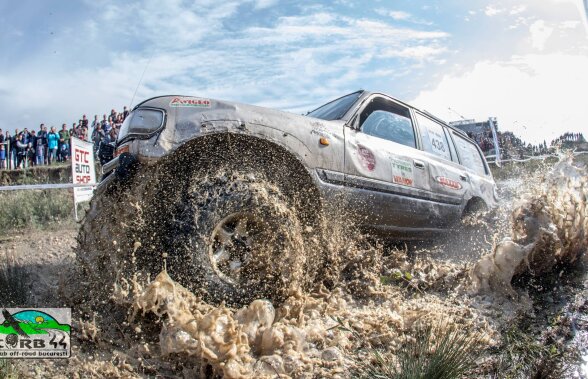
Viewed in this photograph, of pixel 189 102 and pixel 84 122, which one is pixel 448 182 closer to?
pixel 189 102

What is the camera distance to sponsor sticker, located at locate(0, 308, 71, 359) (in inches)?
109

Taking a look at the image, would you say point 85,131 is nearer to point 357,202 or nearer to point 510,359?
point 357,202

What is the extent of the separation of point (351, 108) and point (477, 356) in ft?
8.37

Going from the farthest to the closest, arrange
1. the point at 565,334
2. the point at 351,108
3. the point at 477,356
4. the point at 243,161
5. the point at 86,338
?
the point at 351,108
the point at 243,161
the point at 565,334
the point at 86,338
the point at 477,356

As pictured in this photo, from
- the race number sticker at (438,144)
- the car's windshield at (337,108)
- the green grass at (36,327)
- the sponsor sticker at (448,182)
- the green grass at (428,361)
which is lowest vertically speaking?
the green grass at (428,361)

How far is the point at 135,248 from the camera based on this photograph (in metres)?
3.27

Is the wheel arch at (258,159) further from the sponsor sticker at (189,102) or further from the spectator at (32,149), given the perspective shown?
the spectator at (32,149)

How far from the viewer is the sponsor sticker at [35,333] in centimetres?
278

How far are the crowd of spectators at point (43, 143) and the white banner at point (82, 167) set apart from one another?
572 cm

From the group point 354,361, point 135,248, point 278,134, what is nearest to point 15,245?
point 135,248

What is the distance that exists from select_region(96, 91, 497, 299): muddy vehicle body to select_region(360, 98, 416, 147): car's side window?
0.01 m

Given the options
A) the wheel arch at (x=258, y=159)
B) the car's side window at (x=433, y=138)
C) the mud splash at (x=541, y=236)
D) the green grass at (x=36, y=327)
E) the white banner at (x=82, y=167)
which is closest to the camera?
the green grass at (x=36, y=327)

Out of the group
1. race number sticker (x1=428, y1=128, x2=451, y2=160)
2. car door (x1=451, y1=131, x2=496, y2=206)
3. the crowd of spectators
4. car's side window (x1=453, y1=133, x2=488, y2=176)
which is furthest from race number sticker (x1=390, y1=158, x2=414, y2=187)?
the crowd of spectators

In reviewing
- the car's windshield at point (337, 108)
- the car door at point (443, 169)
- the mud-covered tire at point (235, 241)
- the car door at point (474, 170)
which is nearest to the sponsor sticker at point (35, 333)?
the mud-covered tire at point (235, 241)
